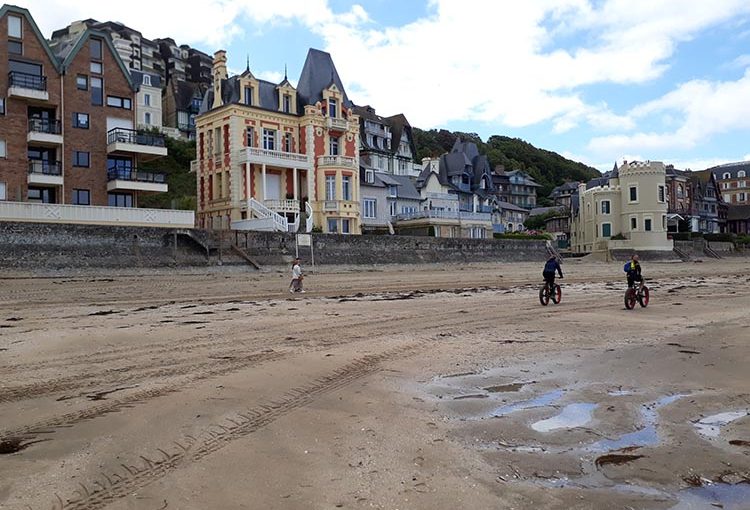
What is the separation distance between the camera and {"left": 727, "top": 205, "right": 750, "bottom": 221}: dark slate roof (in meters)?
103

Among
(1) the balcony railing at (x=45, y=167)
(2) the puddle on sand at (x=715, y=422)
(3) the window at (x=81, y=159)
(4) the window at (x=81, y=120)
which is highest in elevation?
(4) the window at (x=81, y=120)

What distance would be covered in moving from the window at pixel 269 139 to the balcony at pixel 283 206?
478cm

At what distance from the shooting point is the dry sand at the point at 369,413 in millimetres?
4371

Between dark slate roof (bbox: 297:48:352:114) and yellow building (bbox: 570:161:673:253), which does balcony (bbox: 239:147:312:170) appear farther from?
yellow building (bbox: 570:161:673:253)

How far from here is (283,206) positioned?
42.2 m

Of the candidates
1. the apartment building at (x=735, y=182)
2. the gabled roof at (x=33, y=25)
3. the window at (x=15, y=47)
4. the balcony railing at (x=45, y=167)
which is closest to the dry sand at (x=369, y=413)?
the balcony railing at (x=45, y=167)

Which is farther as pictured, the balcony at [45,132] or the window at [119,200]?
the window at [119,200]

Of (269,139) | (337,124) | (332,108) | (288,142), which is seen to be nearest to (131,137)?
(269,139)

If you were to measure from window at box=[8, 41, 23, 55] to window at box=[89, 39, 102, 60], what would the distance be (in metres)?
3.82

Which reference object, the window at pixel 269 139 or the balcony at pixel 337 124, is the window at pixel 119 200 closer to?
the window at pixel 269 139

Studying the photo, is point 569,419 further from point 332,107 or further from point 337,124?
point 332,107

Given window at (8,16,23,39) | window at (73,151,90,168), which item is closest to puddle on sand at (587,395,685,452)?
window at (73,151,90,168)

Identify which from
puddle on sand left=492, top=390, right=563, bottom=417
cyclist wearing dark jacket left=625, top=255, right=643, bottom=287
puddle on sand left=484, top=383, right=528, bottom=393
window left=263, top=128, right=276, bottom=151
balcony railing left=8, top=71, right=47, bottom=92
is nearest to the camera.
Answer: puddle on sand left=492, top=390, right=563, bottom=417

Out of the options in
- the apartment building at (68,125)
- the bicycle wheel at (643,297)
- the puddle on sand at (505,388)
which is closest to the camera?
the puddle on sand at (505,388)
